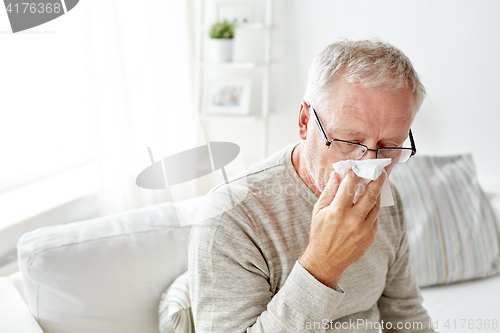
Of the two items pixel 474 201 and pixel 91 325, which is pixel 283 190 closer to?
pixel 91 325

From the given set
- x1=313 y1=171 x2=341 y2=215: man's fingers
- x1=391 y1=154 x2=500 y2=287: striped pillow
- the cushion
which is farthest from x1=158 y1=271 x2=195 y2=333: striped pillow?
x1=391 y1=154 x2=500 y2=287: striped pillow

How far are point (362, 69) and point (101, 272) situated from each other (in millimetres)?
792

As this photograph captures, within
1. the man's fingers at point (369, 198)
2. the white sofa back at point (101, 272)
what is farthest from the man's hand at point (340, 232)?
the white sofa back at point (101, 272)

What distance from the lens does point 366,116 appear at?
0.85 m

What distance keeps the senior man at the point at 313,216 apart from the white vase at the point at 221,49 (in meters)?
1.66

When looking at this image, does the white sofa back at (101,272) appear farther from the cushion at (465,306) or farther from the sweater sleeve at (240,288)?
the cushion at (465,306)

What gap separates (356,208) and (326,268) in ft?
0.42

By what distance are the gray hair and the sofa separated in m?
0.42

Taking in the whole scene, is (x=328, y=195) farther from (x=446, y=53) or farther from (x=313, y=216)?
(x=446, y=53)

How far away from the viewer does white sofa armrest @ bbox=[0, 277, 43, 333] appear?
979mm

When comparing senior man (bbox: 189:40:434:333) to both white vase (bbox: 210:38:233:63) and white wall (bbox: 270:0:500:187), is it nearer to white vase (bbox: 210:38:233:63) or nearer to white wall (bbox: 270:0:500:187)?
white wall (bbox: 270:0:500:187)

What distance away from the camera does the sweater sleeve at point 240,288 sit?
2.64 ft

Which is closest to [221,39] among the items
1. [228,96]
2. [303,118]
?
[228,96]

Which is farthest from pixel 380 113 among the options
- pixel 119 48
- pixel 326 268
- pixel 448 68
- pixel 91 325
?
pixel 448 68
